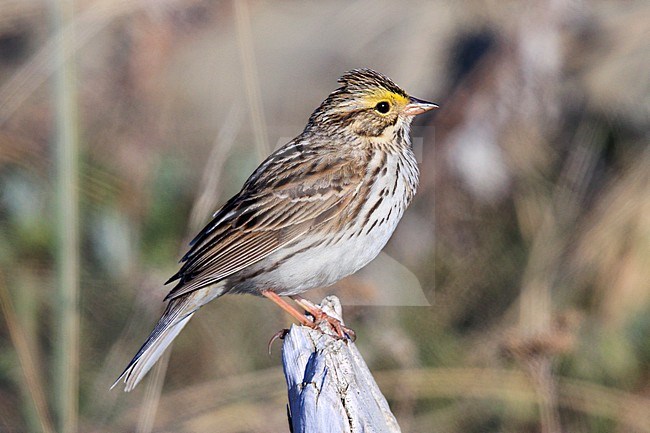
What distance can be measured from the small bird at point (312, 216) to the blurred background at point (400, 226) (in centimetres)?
29

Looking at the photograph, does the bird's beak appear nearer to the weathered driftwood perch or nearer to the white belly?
the white belly

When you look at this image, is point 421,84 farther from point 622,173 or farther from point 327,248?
point 327,248

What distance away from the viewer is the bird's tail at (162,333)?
4496 millimetres

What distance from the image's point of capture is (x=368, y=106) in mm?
4867

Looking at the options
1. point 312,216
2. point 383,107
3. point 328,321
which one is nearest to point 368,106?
point 383,107

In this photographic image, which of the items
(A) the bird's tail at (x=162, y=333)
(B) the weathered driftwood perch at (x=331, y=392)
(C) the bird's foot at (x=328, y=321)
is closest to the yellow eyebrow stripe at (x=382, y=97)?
(C) the bird's foot at (x=328, y=321)

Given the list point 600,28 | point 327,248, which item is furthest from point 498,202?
point 327,248

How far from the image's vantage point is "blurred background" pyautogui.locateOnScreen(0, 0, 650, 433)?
5.61m

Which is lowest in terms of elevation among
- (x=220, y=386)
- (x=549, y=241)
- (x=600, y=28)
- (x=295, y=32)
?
(x=220, y=386)

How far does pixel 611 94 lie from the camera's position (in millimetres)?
7762

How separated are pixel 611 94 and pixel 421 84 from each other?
52.9 inches

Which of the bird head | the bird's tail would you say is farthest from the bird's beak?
the bird's tail

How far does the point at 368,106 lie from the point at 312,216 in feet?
1.92

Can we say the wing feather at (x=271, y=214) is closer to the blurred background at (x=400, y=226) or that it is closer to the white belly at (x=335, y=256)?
the white belly at (x=335, y=256)
